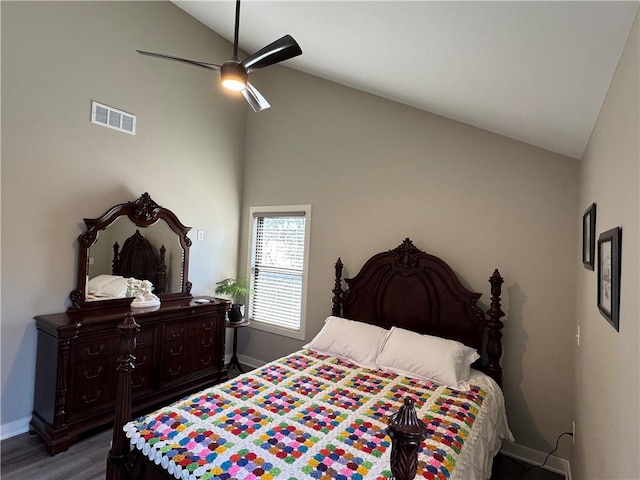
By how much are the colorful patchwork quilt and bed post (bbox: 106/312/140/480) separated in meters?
0.07

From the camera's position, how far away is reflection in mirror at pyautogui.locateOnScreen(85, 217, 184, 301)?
9.97 ft

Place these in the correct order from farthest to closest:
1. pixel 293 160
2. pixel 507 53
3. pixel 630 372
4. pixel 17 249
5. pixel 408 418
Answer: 1. pixel 293 160
2. pixel 17 249
3. pixel 507 53
4. pixel 408 418
5. pixel 630 372

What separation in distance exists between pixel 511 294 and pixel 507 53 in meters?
1.93

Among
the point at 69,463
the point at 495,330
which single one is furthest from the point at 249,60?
the point at 69,463

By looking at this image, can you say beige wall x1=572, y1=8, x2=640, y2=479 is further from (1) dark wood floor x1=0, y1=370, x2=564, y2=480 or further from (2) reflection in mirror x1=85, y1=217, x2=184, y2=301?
(2) reflection in mirror x1=85, y1=217, x2=184, y2=301

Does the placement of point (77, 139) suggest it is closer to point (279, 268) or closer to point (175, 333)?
point (175, 333)

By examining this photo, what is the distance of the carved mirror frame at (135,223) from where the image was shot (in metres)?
2.93

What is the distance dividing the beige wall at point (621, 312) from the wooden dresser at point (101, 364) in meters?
3.12

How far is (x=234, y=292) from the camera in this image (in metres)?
4.02

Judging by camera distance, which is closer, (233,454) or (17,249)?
(233,454)

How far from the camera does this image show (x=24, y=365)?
2680 mm

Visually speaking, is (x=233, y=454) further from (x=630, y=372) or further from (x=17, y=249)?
(x=17, y=249)

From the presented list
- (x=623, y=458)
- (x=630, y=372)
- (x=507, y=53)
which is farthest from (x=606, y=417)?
(x=507, y=53)

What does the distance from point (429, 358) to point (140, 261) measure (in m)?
2.81
